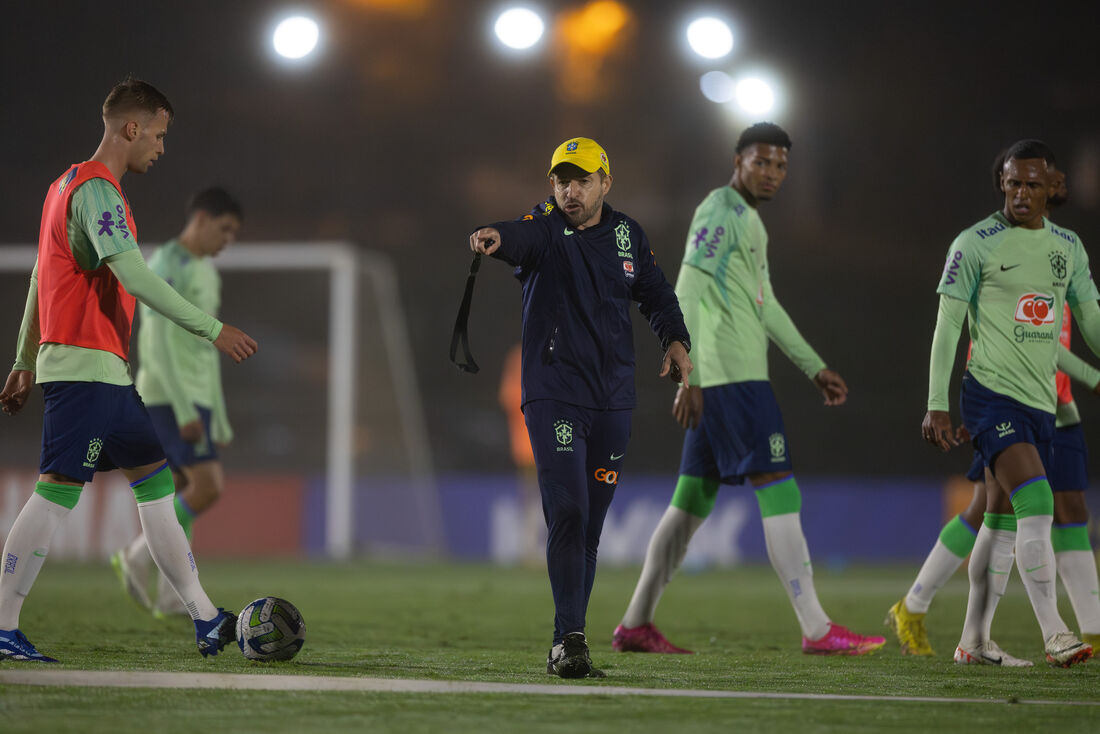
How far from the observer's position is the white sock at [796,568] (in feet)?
19.2

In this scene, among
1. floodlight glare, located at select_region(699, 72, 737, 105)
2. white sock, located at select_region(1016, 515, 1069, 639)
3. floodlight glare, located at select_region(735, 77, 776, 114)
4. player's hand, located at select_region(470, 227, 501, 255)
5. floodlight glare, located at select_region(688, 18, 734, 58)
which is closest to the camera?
player's hand, located at select_region(470, 227, 501, 255)

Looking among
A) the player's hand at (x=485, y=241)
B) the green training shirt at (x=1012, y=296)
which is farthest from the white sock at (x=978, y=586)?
the player's hand at (x=485, y=241)

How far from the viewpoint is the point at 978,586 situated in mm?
5816

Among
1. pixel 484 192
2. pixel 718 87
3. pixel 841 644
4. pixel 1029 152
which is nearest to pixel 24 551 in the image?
pixel 841 644

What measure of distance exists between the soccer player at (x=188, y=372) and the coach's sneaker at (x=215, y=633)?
258 cm

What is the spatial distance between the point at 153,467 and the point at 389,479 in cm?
1067

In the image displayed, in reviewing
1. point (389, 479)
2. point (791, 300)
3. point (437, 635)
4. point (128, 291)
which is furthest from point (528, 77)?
point (128, 291)

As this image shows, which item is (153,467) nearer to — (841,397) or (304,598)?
(841,397)

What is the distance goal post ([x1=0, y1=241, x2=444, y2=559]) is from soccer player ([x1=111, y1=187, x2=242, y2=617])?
761 centimetres

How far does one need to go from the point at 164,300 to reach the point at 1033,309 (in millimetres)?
3583

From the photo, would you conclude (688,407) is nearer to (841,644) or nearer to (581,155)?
(841,644)

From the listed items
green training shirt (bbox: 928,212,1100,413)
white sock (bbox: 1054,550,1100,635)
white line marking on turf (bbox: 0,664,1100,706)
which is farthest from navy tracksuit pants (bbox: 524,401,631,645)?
white sock (bbox: 1054,550,1100,635)

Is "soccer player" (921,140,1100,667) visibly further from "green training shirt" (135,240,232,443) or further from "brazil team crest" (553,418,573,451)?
"green training shirt" (135,240,232,443)

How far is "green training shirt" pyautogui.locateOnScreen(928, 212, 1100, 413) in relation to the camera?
5613 millimetres
